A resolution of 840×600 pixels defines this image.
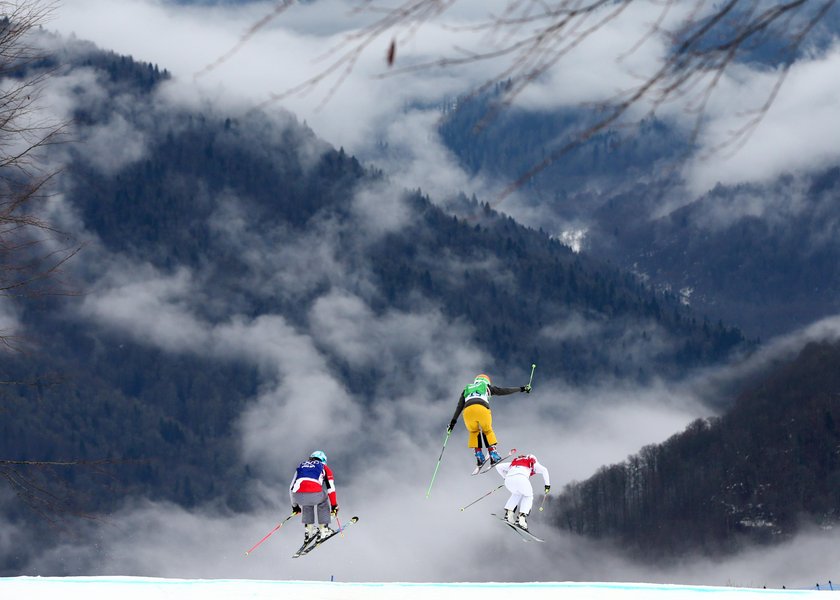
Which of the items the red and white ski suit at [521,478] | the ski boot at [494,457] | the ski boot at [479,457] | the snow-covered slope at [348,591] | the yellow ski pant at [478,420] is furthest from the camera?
the ski boot at [479,457]

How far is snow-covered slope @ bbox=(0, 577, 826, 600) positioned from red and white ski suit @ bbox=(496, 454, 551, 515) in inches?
502

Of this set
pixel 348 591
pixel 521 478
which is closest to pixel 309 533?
pixel 521 478

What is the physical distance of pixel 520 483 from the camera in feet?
104

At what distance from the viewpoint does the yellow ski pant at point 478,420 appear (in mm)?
33500

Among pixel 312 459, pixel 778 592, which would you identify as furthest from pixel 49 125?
pixel 312 459

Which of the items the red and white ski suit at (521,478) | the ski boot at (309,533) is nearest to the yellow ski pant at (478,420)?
the red and white ski suit at (521,478)

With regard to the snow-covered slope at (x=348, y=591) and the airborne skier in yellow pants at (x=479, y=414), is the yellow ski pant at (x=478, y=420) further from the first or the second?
→ the snow-covered slope at (x=348, y=591)

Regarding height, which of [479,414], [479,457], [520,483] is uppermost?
[479,414]

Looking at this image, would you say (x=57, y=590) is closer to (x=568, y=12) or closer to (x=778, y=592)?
(x=778, y=592)

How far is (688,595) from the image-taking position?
17672mm

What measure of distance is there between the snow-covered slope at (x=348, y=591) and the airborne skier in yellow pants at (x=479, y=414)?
14.4m

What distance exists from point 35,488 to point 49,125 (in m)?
4.74

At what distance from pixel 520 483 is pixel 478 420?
2.62m

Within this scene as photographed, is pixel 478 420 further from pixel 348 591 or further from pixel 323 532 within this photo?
pixel 348 591
